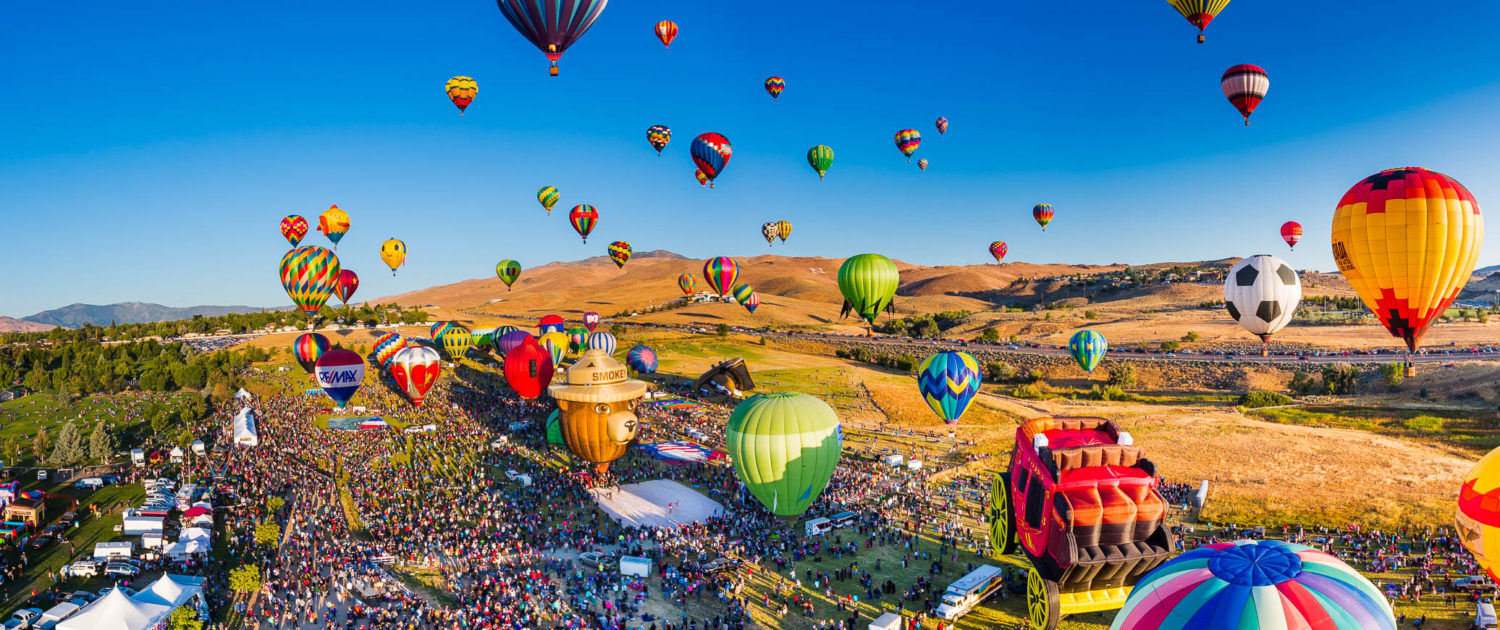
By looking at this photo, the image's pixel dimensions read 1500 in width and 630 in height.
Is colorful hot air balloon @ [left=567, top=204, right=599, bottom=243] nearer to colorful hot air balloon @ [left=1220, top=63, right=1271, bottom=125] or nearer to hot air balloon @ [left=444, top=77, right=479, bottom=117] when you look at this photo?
hot air balloon @ [left=444, top=77, right=479, bottom=117]

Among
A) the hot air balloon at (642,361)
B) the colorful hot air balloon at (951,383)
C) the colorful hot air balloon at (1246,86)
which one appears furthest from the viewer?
the hot air balloon at (642,361)

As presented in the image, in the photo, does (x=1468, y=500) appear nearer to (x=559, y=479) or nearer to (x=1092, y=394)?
(x=559, y=479)

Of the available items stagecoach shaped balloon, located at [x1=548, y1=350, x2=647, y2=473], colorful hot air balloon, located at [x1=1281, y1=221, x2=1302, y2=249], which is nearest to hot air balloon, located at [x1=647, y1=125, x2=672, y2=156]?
stagecoach shaped balloon, located at [x1=548, y1=350, x2=647, y2=473]

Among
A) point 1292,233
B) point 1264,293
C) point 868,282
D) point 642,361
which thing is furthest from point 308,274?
point 1292,233

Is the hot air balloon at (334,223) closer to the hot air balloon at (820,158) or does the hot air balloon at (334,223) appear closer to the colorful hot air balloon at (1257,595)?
the hot air balloon at (820,158)

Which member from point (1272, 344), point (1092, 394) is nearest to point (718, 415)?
point (1092, 394)

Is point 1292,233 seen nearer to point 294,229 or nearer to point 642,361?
point 642,361

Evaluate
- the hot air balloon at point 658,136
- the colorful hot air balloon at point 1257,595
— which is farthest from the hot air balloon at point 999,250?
the colorful hot air balloon at point 1257,595
